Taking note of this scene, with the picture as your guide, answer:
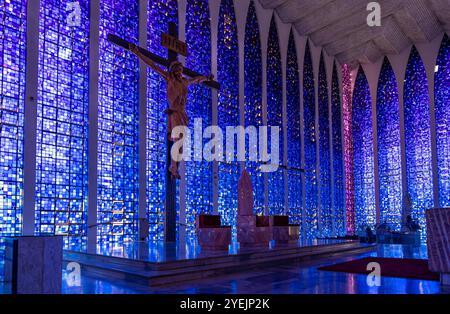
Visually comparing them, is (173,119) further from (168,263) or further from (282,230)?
(168,263)

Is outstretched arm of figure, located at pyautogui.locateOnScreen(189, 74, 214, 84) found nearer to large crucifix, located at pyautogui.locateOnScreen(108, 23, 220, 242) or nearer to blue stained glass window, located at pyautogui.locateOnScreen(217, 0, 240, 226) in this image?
large crucifix, located at pyautogui.locateOnScreen(108, 23, 220, 242)

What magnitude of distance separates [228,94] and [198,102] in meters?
1.64

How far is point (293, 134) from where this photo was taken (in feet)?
56.3

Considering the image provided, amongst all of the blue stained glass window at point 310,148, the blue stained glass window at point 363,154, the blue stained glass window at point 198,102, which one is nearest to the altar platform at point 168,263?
the blue stained glass window at point 198,102

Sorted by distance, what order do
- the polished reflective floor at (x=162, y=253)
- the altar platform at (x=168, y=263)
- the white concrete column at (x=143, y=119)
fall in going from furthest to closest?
the white concrete column at (x=143, y=119)
the polished reflective floor at (x=162, y=253)
the altar platform at (x=168, y=263)

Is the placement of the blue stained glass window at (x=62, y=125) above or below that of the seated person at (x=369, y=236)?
above

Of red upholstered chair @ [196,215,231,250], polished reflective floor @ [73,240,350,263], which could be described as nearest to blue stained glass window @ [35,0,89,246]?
polished reflective floor @ [73,240,350,263]

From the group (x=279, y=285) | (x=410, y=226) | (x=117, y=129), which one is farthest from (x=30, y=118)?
(x=410, y=226)

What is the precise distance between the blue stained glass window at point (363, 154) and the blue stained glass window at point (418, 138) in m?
1.68

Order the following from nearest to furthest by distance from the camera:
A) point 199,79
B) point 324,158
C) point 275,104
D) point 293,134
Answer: point 199,79 → point 275,104 → point 293,134 → point 324,158

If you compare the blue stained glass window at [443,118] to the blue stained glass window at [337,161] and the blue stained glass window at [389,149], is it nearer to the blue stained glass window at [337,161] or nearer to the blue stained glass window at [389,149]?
the blue stained glass window at [389,149]

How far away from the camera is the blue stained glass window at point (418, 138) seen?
18531mm
